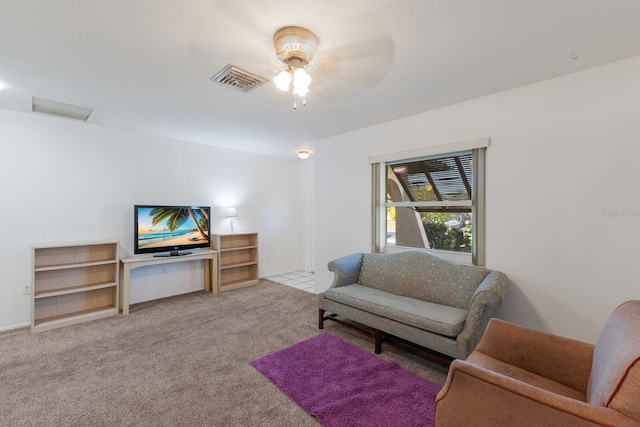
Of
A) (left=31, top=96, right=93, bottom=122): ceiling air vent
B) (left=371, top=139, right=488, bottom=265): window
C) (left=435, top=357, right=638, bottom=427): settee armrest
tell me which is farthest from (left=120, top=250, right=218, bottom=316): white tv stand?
(left=435, top=357, right=638, bottom=427): settee armrest

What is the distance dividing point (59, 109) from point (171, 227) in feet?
6.08

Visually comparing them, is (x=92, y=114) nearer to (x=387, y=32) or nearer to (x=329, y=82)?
(x=329, y=82)

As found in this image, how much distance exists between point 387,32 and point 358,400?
2.44 meters

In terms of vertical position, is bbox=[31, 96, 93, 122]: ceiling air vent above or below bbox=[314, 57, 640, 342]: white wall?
above

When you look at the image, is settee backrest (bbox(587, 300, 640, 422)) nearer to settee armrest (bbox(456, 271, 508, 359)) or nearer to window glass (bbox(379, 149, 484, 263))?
settee armrest (bbox(456, 271, 508, 359))

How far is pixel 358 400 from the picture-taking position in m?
1.92

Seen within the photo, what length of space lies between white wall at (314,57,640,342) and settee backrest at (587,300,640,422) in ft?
3.20

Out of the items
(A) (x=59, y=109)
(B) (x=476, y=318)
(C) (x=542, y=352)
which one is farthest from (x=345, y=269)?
(A) (x=59, y=109)

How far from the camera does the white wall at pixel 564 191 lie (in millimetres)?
2064

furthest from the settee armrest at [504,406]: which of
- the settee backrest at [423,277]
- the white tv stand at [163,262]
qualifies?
the white tv stand at [163,262]

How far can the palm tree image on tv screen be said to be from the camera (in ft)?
12.6

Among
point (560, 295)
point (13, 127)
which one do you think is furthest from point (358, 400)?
point (13, 127)

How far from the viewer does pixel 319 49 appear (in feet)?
6.13

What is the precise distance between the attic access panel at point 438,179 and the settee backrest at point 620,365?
1.72 metres
